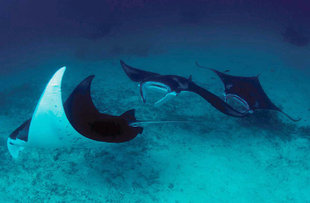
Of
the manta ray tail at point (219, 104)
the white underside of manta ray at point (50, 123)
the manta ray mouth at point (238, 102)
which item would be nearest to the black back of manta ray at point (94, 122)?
the white underside of manta ray at point (50, 123)

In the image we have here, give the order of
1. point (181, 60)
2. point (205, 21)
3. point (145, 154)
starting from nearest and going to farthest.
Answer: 1. point (145, 154)
2. point (181, 60)
3. point (205, 21)

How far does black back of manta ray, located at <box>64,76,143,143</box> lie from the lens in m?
3.43

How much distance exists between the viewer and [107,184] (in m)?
3.60

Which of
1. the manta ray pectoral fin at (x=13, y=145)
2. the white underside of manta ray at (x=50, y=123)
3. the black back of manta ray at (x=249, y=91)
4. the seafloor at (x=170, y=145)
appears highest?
the white underside of manta ray at (x=50, y=123)

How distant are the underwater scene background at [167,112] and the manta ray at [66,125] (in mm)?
465

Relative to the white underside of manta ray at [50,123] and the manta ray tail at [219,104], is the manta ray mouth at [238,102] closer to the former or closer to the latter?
the manta ray tail at [219,104]

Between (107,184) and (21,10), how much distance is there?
13597 mm

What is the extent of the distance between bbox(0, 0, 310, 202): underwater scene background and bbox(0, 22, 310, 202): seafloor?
0.06 ft

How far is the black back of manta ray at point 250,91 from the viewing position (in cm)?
482

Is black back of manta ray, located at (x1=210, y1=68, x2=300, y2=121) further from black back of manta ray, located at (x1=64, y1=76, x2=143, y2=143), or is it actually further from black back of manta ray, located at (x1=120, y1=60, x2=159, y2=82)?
black back of manta ray, located at (x1=64, y1=76, x2=143, y2=143)

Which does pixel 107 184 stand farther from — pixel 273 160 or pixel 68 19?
pixel 68 19

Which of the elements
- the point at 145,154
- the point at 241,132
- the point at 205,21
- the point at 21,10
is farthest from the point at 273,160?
the point at 21,10

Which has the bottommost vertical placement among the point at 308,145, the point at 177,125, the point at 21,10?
the point at 308,145

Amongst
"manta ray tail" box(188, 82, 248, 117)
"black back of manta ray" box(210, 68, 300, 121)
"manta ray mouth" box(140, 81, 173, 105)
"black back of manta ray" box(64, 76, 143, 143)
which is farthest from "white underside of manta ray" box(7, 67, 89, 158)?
"black back of manta ray" box(210, 68, 300, 121)
